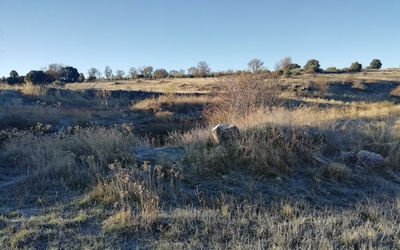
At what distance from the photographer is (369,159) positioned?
18.6ft

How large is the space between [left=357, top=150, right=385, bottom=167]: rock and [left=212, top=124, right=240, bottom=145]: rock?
230cm

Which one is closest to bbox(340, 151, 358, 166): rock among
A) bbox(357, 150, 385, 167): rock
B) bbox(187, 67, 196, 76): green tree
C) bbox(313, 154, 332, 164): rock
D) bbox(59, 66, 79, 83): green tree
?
bbox(357, 150, 385, 167): rock

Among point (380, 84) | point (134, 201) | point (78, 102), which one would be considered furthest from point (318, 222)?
point (380, 84)

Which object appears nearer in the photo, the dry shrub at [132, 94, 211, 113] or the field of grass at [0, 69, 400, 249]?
the field of grass at [0, 69, 400, 249]

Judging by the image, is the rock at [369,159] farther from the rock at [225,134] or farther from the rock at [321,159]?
the rock at [225,134]

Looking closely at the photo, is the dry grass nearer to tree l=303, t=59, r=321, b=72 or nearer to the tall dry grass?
the tall dry grass

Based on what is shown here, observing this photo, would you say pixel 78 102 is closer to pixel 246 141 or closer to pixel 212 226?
pixel 246 141

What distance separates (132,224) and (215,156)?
2338 mm

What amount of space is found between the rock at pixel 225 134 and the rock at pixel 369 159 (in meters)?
2.30

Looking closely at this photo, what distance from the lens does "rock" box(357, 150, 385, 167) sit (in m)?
5.59

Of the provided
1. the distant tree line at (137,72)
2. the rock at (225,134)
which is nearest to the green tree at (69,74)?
the distant tree line at (137,72)

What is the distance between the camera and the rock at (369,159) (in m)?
5.59

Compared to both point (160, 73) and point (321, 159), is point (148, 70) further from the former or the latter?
point (321, 159)

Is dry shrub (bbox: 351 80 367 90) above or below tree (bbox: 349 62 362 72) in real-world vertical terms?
below
